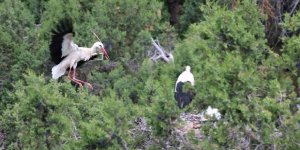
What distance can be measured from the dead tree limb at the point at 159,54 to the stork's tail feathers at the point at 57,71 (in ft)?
4.70

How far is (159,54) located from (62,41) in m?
2.56

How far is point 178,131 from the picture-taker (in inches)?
476

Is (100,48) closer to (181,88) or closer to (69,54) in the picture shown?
(69,54)

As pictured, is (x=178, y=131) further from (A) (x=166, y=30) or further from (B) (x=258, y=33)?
(A) (x=166, y=30)

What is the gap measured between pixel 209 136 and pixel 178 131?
1.19 ft

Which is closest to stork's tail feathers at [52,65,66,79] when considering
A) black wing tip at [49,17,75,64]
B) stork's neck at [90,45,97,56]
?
stork's neck at [90,45,97,56]

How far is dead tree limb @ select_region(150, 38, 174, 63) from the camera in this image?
18984mm

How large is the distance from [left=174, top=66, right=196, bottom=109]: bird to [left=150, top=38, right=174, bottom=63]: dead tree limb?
6.79ft

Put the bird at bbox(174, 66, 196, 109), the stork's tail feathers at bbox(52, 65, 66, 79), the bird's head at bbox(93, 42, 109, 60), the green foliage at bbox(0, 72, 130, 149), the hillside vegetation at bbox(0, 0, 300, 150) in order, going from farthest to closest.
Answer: the stork's tail feathers at bbox(52, 65, 66, 79)
the bird's head at bbox(93, 42, 109, 60)
the bird at bbox(174, 66, 196, 109)
the green foliage at bbox(0, 72, 130, 149)
the hillside vegetation at bbox(0, 0, 300, 150)

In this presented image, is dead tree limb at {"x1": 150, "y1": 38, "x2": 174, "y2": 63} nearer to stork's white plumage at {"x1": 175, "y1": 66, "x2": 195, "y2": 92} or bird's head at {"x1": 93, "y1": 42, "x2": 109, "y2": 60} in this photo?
bird's head at {"x1": 93, "y1": 42, "x2": 109, "y2": 60}

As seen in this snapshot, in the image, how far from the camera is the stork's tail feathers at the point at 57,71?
18.6 m

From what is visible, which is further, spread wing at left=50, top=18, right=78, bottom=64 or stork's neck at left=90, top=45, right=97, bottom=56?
stork's neck at left=90, top=45, right=97, bottom=56

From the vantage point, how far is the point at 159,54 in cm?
1953

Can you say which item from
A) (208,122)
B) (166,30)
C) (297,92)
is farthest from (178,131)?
(166,30)
